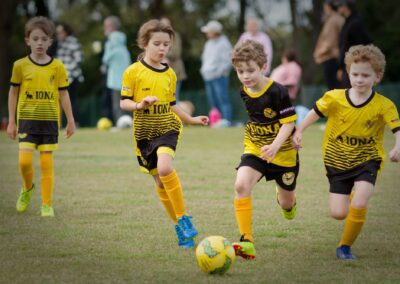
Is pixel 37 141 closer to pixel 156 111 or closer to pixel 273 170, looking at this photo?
pixel 156 111

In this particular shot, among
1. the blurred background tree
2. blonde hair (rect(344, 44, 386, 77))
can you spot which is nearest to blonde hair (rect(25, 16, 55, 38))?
blonde hair (rect(344, 44, 386, 77))

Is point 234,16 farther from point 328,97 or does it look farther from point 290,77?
point 328,97

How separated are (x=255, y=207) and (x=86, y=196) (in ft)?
6.33

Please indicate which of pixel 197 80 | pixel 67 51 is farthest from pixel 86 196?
pixel 197 80

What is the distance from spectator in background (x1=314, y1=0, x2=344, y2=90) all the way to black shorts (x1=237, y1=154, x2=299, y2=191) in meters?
8.44

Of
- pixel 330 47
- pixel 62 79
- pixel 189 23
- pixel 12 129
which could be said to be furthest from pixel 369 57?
pixel 189 23

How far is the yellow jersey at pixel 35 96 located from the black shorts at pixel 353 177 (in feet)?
10.1

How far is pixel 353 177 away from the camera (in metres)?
6.32

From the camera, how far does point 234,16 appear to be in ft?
129

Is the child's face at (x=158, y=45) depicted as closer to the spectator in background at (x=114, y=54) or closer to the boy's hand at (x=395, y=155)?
the boy's hand at (x=395, y=155)

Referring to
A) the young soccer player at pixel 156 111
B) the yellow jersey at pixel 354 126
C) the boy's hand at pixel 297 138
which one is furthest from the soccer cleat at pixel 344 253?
the young soccer player at pixel 156 111

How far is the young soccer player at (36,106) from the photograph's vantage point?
8211 mm

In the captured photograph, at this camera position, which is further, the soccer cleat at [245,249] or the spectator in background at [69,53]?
the spectator in background at [69,53]

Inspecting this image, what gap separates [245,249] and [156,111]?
147cm
